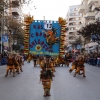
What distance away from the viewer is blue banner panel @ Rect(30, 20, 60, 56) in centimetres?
1661

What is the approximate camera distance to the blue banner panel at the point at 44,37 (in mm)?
16609

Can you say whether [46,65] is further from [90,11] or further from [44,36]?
[90,11]

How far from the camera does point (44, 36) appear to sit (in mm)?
16953

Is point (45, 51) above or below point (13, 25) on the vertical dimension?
below

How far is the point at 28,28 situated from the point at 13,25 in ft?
115

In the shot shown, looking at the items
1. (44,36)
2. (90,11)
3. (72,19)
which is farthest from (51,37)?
A: (72,19)

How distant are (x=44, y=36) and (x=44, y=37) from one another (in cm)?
6

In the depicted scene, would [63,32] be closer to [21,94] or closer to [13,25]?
[21,94]

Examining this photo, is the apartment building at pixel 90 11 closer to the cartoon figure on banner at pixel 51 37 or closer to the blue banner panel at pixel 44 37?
the blue banner panel at pixel 44 37

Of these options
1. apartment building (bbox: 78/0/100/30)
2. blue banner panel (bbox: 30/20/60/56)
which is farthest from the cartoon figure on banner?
apartment building (bbox: 78/0/100/30)

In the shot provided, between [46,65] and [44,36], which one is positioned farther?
[44,36]

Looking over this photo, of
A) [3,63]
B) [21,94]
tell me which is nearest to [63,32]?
[21,94]

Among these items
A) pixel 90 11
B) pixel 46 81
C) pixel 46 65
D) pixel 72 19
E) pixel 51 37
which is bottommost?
pixel 46 81

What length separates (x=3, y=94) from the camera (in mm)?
11133
